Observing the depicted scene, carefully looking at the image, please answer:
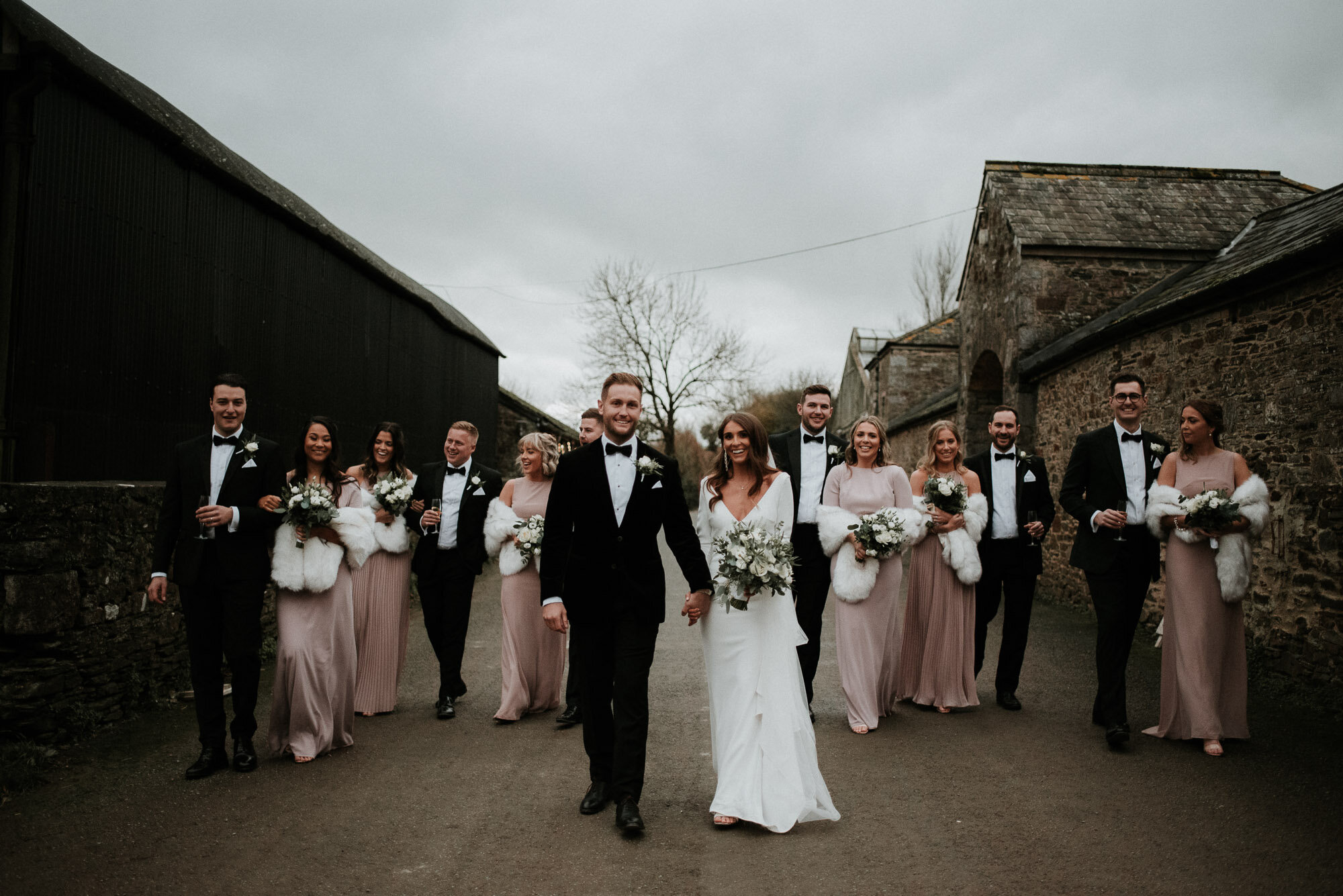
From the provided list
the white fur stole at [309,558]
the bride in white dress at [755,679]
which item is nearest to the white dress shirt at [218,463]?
the white fur stole at [309,558]

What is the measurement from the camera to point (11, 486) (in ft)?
17.9

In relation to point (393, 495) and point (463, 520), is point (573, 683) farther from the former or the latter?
point (393, 495)

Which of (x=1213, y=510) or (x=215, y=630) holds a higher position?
(x=1213, y=510)

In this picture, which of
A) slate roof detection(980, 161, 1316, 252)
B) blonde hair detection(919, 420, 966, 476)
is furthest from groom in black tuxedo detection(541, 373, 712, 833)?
slate roof detection(980, 161, 1316, 252)

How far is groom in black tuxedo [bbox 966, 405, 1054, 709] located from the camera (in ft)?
23.0

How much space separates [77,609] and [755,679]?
4565 millimetres

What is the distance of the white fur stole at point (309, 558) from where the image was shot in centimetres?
555

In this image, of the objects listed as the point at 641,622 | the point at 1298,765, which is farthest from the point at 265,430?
the point at 1298,765

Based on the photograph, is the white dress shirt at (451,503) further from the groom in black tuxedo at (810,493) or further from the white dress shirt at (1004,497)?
the white dress shirt at (1004,497)

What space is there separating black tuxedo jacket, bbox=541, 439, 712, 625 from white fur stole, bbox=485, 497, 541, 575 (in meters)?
2.25

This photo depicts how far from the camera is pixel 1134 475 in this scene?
630 centimetres

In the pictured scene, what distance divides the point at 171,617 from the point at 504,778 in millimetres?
3600

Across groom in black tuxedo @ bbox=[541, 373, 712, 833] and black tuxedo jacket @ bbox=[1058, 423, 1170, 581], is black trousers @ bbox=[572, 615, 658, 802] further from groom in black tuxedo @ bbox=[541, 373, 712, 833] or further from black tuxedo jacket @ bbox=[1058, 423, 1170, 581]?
black tuxedo jacket @ bbox=[1058, 423, 1170, 581]

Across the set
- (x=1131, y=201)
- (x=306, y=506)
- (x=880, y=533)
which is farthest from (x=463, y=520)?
(x=1131, y=201)
